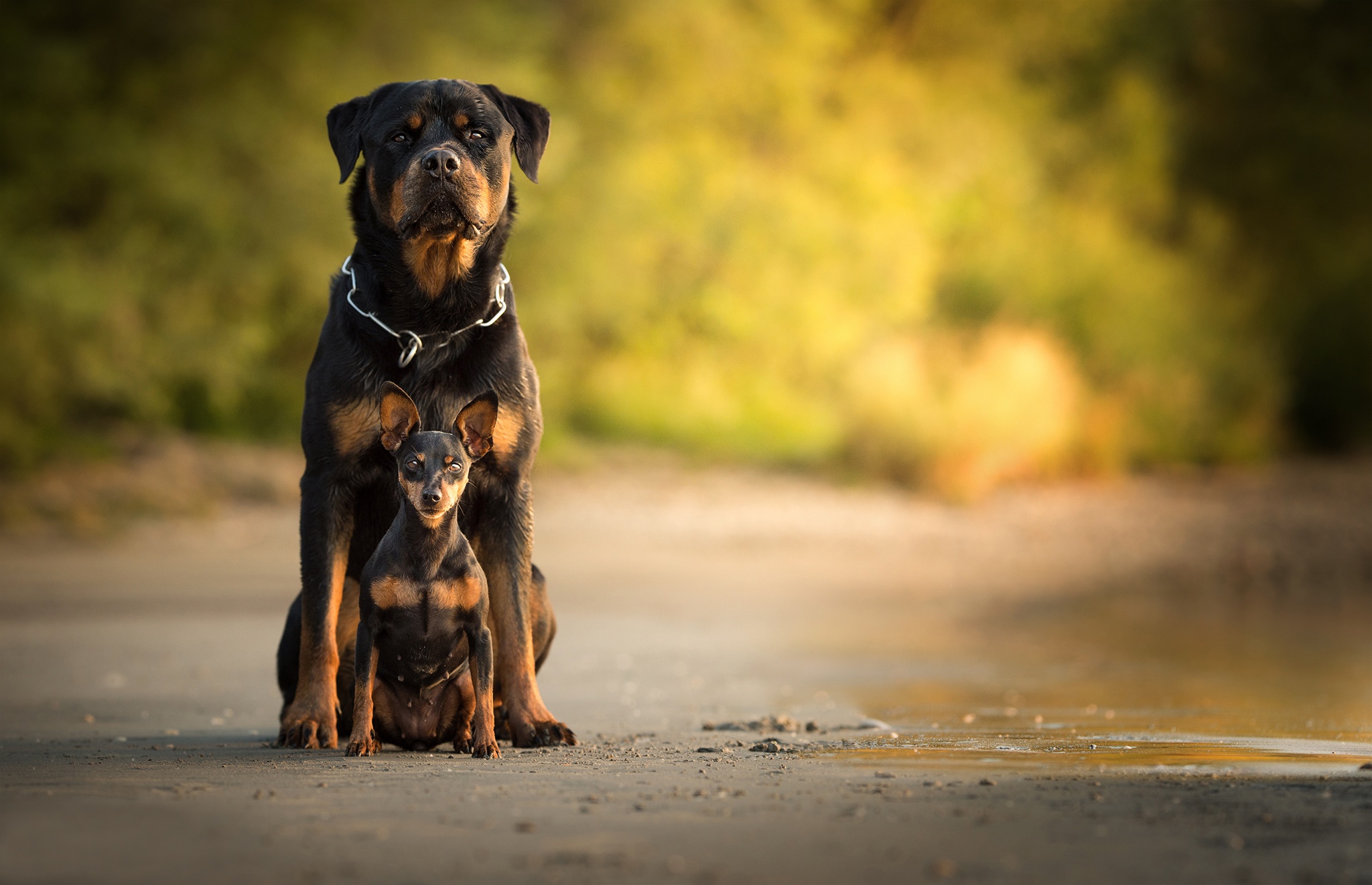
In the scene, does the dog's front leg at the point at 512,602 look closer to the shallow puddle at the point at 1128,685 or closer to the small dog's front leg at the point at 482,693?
the small dog's front leg at the point at 482,693

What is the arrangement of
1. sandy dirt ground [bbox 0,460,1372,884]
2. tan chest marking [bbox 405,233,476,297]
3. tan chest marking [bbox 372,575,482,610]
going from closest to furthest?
sandy dirt ground [bbox 0,460,1372,884] → tan chest marking [bbox 372,575,482,610] → tan chest marking [bbox 405,233,476,297]

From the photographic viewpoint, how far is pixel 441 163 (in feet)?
15.6

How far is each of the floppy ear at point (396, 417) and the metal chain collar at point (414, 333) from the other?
0.79ft

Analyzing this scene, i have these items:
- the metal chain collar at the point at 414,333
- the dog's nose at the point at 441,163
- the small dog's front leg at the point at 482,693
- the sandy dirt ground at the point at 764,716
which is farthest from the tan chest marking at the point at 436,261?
the sandy dirt ground at the point at 764,716

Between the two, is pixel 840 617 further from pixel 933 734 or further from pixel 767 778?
pixel 767 778

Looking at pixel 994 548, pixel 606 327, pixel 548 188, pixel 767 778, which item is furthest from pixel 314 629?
pixel 606 327

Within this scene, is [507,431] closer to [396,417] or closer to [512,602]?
[396,417]

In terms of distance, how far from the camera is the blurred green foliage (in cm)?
1656

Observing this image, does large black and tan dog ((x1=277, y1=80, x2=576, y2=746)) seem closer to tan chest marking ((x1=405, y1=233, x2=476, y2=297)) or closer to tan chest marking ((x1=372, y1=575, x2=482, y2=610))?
tan chest marking ((x1=405, y1=233, x2=476, y2=297))

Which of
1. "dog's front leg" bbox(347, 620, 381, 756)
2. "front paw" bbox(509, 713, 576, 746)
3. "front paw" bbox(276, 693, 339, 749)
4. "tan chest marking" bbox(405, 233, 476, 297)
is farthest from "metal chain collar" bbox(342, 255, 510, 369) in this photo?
"front paw" bbox(509, 713, 576, 746)

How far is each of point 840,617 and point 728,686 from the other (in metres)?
3.18

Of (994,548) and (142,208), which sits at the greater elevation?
(142,208)

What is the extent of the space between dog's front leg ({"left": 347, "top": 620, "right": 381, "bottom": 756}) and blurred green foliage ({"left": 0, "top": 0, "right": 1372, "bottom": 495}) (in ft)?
37.6

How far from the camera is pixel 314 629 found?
4805 millimetres
